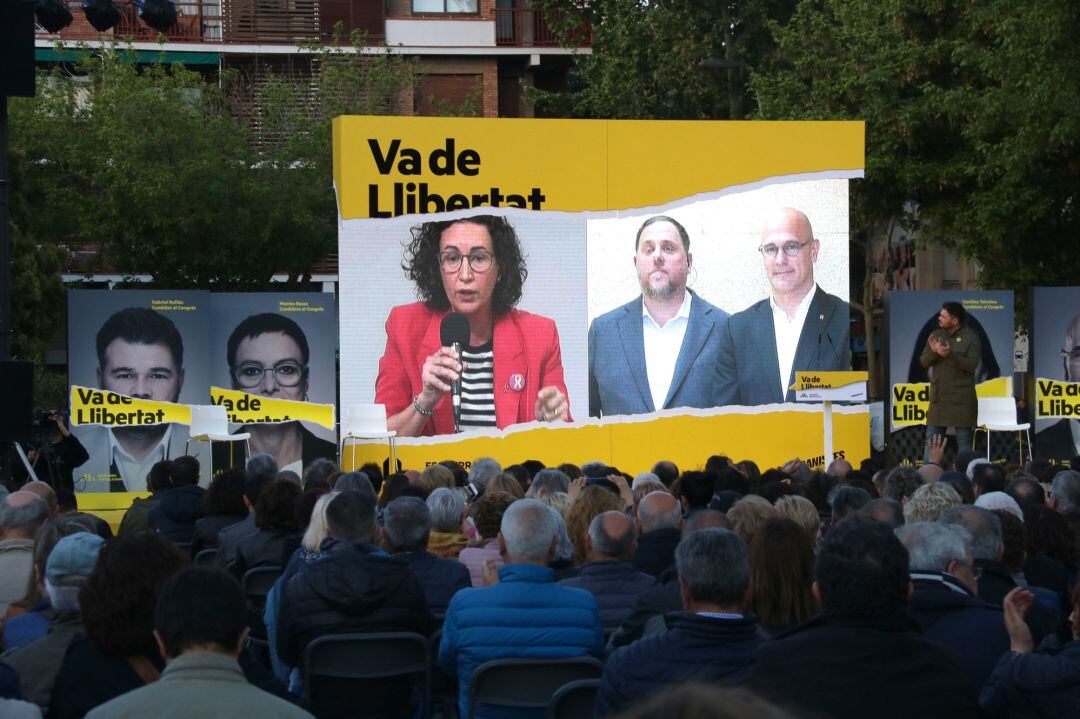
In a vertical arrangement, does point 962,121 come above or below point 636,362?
above

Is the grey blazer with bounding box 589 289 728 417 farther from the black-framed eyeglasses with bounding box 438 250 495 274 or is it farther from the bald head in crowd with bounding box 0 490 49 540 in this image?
the bald head in crowd with bounding box 0 490 49 540

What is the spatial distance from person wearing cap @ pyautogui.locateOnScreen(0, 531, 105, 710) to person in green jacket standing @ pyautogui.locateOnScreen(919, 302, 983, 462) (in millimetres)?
9656

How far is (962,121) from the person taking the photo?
779 inches

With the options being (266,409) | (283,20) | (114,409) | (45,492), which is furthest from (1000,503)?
(283,20)

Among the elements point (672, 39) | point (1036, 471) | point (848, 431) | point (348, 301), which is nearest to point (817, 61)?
point (672, 39)

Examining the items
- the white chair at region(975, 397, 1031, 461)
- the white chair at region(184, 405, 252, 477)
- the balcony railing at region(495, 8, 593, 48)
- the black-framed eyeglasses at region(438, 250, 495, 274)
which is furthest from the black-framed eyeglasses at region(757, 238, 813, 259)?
the balcony railing at region(495, 8, 593, 48)

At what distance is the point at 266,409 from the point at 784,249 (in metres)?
5.68

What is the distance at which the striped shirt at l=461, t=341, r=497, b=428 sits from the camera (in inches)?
551

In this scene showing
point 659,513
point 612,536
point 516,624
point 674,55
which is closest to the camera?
point 516,624

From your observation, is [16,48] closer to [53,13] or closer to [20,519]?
[20,519]

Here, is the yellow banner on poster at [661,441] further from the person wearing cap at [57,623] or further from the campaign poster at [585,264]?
the person wearing cap at [57,623]

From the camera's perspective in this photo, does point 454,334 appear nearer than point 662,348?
Yes

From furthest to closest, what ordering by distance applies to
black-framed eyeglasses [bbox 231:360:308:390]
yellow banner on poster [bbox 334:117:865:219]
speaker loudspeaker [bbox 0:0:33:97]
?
black-framed eyeglasses [bbox 231:360:308:390] < yellow banner on poster [bbox 334:117:865:219] < speaker loudspeaker [bbox 0:0:33:97]

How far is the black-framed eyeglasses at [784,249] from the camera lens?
47.9 ft
